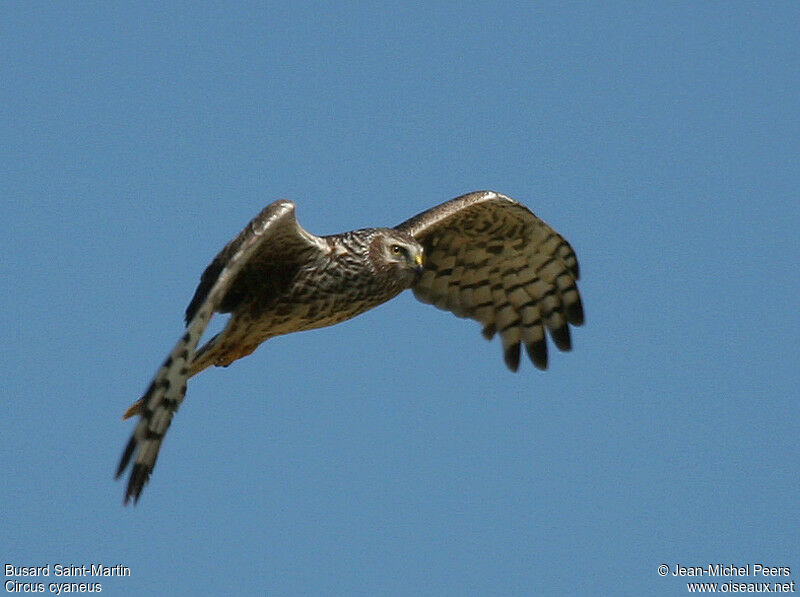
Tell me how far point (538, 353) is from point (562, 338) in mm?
211

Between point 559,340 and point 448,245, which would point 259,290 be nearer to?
point 448,245

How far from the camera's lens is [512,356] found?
1122 cm

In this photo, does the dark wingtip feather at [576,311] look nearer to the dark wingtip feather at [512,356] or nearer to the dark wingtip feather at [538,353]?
the dark wingtip feather at [538,353]

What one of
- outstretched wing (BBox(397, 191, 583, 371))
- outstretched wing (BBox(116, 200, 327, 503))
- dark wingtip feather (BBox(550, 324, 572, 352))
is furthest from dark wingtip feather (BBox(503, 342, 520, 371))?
outstretched wing (BBox(116, 200, 327, 503))

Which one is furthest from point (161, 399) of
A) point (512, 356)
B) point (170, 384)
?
point (512, 356)

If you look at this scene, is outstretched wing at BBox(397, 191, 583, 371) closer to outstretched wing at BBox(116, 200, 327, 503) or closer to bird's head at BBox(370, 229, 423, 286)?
bird's head at BBox(370, 229, 423, 286)

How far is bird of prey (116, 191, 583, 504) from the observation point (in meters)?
7.96

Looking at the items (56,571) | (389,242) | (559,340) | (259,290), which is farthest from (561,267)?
(56,571)

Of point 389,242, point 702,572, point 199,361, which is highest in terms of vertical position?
point 389,242

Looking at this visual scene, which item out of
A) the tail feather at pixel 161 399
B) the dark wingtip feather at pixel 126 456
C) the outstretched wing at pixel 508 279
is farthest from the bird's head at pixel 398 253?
the dark wingtip feather at pixel 126 456

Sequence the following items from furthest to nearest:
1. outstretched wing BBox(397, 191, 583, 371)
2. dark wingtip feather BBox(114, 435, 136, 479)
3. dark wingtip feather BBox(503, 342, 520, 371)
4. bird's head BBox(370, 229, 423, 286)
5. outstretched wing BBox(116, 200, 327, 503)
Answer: dark wingtip feather BBox(503, 342, 520, 371)
outstretched wing BBox(397, 191, 583, 371)
bird's head BBox(370, 229, 423, 286)
outstretched wing BBox(116, 200, 327, 503)
dark wingtip feather BBox(114, 435, 136, 479)

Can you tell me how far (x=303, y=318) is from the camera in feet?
31.1

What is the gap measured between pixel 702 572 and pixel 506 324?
2343mm

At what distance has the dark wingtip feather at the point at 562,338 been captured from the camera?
11227 millimetres
